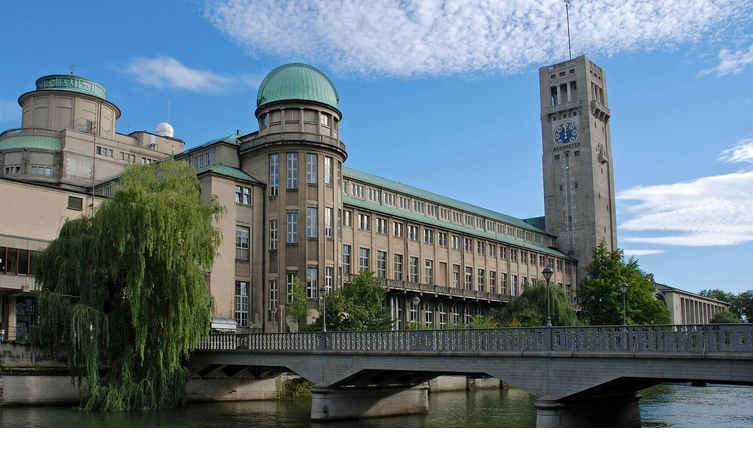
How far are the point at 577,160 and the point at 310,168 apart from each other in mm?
63457

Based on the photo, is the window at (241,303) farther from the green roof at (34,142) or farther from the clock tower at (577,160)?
the clock tower at (577,160)

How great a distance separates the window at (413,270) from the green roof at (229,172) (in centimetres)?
2302

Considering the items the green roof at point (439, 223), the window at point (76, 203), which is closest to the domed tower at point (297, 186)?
the green roof at point (439, 223)

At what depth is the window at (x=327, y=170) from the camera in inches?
2562

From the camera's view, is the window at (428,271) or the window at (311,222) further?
the window at (428,271)

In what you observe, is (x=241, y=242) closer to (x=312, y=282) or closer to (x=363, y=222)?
(x=312, y=282)

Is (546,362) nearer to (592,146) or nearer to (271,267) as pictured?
(271,267)

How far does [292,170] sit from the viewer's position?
6438 centimetres

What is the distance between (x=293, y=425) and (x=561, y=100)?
9474 cm

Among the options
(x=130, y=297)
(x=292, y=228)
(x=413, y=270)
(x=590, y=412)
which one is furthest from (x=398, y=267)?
(x=590, y=412)

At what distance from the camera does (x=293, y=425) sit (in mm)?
36219

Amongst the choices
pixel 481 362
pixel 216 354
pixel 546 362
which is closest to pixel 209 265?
pixel 216 354

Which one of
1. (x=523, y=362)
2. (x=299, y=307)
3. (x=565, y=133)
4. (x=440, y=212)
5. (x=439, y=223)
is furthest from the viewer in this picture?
(x=565, y=133)

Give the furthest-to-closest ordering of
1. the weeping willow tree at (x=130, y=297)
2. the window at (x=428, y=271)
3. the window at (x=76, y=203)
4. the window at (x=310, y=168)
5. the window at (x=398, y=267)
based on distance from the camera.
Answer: the window at (x=428, y=271) < the window at (x=398, y=267) < the window at (x=310, y=168) < the window at (x=76, y=203) < the weeping willow tree at (x=130, y=297)
